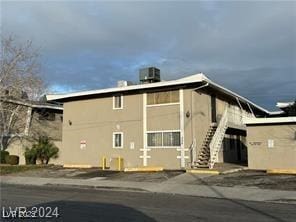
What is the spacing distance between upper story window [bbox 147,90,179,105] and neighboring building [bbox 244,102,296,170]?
4912 mm

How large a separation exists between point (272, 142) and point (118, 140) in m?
10.7

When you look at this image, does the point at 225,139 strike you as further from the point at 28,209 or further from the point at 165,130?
the point at 28,209

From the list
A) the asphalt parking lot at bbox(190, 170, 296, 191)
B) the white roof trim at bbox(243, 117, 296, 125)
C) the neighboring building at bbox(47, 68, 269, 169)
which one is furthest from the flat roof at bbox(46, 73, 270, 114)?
the asphalt parking lot at bbox(190, 170, 296, 191)

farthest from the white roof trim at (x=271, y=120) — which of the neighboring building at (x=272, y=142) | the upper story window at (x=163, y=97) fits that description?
the upper story window at (x=163, y=97)

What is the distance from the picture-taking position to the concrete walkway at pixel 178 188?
17189 millimetres

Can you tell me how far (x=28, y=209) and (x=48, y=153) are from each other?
2549 cm

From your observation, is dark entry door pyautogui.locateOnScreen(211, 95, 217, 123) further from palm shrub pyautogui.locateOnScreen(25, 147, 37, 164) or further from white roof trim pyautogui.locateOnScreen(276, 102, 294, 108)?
palm shrub pyautogui.locateOnScreen(25, 147, 37, 164)

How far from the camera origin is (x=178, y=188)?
20.4 m

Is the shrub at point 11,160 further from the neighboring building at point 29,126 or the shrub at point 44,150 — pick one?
the shrub at point 44,150

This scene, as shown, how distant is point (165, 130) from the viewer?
1183 inches

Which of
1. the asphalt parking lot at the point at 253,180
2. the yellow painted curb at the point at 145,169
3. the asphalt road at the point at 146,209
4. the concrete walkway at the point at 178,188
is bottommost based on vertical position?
the asphalt road at the point at 146,209

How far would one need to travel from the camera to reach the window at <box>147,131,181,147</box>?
29.5 meters

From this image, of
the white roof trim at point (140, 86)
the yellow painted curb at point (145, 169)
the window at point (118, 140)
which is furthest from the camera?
the window at point (118, 140)

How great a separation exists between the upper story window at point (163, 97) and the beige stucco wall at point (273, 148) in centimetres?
513
